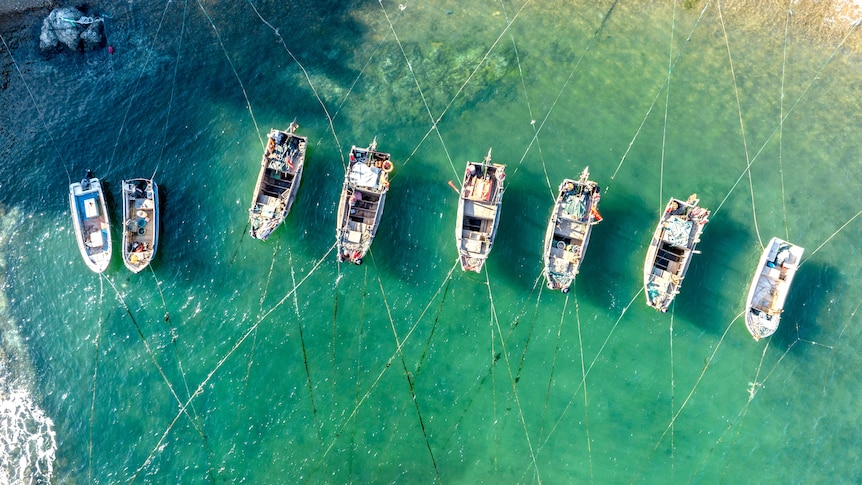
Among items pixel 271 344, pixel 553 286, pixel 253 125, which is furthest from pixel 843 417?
pixel 253 125

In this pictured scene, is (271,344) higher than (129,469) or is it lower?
higher

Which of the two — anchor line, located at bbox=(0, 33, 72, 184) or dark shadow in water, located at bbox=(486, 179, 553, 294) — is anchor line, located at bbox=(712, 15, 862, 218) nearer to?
dark shadow in water, located at bbox=(486, 179, 553, 294)

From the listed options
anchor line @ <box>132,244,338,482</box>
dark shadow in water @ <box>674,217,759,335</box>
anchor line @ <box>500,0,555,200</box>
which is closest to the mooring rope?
anchor line @ <box>132,244,338,482</box>

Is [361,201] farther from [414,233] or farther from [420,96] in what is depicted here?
[420,96]

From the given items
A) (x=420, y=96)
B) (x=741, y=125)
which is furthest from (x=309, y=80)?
(x=741, y=125)

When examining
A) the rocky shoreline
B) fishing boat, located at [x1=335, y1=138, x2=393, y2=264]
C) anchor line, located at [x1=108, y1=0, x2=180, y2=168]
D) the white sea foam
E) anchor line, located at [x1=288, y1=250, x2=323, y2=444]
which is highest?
the rocky shoreline

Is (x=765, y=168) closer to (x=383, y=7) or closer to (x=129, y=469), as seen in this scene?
(x=383, y=7)
